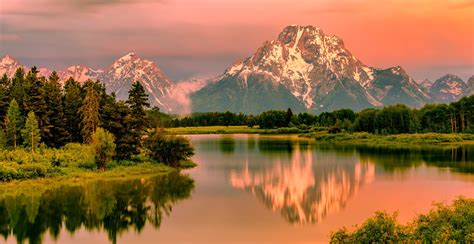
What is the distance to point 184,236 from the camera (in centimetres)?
4584

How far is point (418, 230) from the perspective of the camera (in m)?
31.8

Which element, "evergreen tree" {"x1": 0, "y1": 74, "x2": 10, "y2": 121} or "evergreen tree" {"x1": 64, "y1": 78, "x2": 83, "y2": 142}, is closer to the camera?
"evergreen tree" {"x1": 0, "y1": 74, "x2": 10, "y2": 121}

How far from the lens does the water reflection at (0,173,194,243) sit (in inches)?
1870

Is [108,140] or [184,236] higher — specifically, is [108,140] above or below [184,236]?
above

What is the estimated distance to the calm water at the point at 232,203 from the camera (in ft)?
152

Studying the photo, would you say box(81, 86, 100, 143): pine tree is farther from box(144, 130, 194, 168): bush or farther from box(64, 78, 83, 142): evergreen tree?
box(144, 130, 194, 168): bush

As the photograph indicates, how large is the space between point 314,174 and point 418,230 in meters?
57.5

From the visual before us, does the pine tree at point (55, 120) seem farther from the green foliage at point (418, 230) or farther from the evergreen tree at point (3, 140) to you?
the green foliage at point (418, 230)

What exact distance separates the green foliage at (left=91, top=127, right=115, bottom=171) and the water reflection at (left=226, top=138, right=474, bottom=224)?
57.0 feet

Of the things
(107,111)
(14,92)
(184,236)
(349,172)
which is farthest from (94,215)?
(14,92)

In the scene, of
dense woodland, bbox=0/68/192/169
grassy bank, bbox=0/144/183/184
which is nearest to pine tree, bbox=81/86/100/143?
dense woodland, bbox=0/68/192/169

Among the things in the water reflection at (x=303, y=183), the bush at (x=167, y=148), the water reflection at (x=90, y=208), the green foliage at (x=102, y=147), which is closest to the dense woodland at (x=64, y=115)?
the bush at (x=167, y=148)

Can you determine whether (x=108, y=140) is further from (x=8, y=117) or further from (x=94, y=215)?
(x=94, y=215)

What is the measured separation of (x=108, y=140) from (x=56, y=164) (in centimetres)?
751
